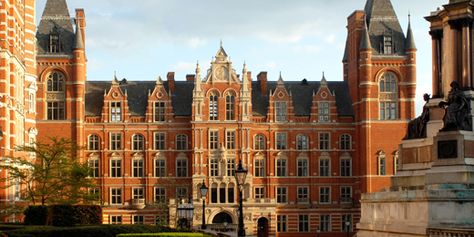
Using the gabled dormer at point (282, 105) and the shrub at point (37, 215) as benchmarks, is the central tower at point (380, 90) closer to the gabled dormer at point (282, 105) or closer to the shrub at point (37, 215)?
the gabled dormer at point (282, 105)

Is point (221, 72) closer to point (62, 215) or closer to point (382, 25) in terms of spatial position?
point (382, 25)

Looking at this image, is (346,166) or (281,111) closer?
(281,111)

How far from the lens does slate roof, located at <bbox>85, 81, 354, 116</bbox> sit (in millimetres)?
97375

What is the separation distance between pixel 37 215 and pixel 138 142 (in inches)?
1898

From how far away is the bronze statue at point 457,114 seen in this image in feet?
116

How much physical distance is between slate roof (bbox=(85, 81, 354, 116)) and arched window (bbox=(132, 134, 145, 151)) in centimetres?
237

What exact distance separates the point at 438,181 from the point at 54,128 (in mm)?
63829

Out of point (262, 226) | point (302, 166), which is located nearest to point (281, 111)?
point (302, 166)

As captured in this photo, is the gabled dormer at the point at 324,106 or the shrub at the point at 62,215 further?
the gabled dormer at the point at 324,106

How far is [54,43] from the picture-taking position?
9500cm

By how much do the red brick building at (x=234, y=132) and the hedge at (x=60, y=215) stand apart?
4341 cm

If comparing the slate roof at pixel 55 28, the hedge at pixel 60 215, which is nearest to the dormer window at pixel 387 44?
the slate roof at pixel 55 28

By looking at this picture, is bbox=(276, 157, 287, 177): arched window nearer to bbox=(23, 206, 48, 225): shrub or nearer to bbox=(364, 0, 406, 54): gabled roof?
bbox=(364, 0, 406, 54): gabled roof

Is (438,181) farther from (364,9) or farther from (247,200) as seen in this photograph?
(364,9)
